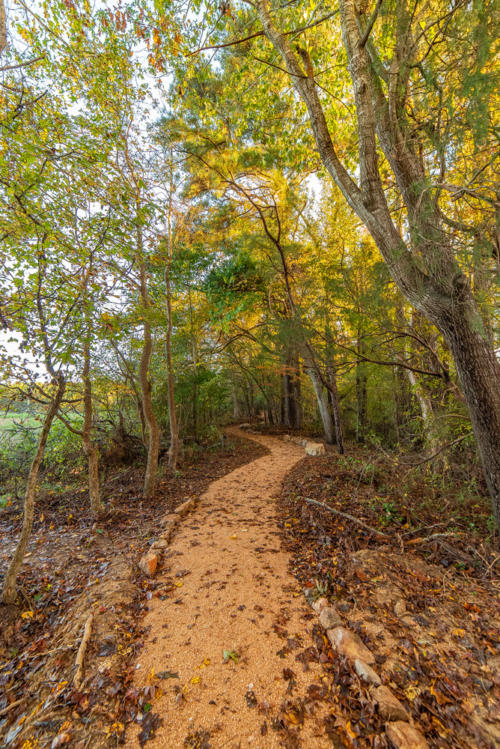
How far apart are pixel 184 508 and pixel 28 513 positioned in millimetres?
2423

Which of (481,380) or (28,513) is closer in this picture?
(481,380)

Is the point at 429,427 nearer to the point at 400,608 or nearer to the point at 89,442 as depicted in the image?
the point at 400,608

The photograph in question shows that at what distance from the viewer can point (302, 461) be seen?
752 cm

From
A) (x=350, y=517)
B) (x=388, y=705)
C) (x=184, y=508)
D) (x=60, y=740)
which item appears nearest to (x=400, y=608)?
(x=388, y=705)

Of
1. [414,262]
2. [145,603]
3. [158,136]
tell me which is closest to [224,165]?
[158,136]

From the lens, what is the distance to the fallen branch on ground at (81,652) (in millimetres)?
1900

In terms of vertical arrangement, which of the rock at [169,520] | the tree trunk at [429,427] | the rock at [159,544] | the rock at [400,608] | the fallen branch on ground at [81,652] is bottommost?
the rock at [400,608]

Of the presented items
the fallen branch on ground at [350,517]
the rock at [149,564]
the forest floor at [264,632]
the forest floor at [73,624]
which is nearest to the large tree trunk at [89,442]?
the forest floor at [73,624]

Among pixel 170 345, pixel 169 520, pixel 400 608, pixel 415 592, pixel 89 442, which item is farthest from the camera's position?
pixel 170 345

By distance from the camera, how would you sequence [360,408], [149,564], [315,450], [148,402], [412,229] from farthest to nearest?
[360,408], [315,450], [148,402], [149,564], [412,229]

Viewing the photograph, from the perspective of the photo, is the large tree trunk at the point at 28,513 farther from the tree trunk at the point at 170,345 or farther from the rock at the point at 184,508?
the tree trunk at the point at 170,345

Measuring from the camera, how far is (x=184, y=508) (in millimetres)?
4867

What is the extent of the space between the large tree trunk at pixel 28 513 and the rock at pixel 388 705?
10.4 feet

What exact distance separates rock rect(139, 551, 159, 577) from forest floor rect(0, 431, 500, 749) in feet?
0.28
